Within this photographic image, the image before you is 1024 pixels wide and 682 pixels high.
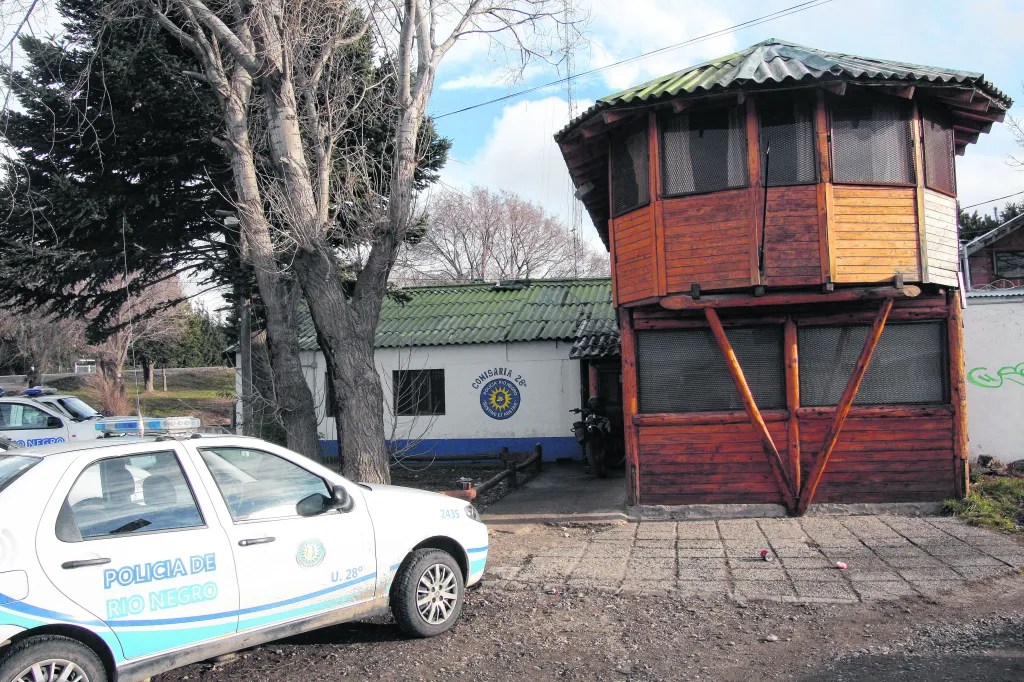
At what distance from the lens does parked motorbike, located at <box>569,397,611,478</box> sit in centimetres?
1449

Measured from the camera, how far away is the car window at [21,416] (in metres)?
16.9

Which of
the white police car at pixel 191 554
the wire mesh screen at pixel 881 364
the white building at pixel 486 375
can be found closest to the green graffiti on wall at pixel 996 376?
the wire mesh screen at pixel 881 364

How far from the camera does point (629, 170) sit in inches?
411

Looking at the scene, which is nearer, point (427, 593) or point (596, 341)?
point (427, 593)

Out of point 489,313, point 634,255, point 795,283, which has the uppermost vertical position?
point 489,313

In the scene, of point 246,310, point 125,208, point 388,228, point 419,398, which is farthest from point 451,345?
point 388,228

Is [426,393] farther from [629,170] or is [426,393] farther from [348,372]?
[629,170]

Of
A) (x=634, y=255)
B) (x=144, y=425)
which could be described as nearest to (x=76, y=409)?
(x=634, y=255)

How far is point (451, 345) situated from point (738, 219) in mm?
10441

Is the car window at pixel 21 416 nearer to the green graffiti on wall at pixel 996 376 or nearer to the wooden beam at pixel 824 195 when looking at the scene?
the wooden beam at pixel 824 195

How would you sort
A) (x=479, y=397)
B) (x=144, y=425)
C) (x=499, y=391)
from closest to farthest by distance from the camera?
(x=144, y=425)
(x=499, y=391)
(x=479, y=397)

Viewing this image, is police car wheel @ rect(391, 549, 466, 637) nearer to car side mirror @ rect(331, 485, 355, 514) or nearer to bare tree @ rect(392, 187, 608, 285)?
car side mirror @ rect(331, 485, 355, 514)

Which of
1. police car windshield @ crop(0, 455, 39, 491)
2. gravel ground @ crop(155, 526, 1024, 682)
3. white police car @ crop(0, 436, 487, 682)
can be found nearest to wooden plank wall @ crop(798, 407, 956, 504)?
gravel ground @ crop(155, 526, 1024, 682)

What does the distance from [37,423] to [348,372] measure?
37.7 ft
